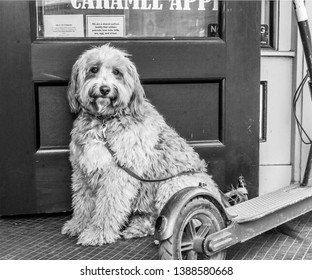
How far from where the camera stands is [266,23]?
164 inches

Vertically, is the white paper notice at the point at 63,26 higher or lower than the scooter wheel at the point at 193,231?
higher

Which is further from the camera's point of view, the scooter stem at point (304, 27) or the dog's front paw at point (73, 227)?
the dog's front paw at point (73, 227)

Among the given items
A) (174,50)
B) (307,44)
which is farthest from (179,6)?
(307,44)

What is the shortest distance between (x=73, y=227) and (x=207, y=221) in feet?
3.47

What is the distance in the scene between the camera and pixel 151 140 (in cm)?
328

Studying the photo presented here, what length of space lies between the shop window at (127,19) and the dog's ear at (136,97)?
564 mm

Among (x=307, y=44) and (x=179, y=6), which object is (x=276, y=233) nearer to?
(x=307, y=44)

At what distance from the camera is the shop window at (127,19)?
11.9 ft

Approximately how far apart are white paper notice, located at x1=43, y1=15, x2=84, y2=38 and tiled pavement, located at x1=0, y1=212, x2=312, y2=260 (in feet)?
4.22

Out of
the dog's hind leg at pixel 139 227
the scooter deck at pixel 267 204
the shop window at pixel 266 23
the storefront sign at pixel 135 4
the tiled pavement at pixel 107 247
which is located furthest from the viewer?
the shop window at pixel 266 23

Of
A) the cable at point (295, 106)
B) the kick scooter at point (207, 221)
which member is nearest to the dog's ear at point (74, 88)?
the kick scooter at point (207, 221)

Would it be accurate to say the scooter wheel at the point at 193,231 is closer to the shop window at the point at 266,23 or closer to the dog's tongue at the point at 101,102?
the dog's tongue at the point at 101,102

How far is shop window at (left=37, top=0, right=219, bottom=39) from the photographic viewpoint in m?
3.62
